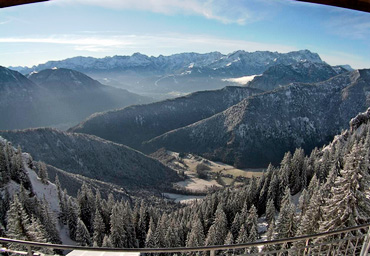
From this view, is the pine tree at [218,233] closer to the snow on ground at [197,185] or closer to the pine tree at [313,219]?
the pine tree at [313,219]

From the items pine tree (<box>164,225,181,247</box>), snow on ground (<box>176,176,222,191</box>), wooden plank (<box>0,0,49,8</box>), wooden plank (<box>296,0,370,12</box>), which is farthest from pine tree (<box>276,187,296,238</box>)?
snow on ground (<box>176,176,222,191</box>)

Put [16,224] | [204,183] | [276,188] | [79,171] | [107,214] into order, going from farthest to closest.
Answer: [204,183]
[79,171]
[276,188]
[107,214]
[16,224]

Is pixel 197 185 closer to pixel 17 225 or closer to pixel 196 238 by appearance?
pixel 196 238

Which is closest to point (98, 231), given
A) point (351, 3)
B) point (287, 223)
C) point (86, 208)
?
point (86, 208)

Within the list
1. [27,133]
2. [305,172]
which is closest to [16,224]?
[305,172]

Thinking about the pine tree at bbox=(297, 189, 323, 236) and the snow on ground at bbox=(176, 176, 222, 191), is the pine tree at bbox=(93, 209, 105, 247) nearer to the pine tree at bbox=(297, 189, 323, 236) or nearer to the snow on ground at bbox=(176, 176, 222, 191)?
the pine tree at bbox=(297, 189, 323, 236)

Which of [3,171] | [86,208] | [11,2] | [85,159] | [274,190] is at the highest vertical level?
[11,2]

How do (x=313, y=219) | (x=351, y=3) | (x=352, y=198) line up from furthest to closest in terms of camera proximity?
(x=313, y=219) → (x=352, y=198) → (x=351, y=3)

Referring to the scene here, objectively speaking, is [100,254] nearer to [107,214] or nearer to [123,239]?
[123,239]
